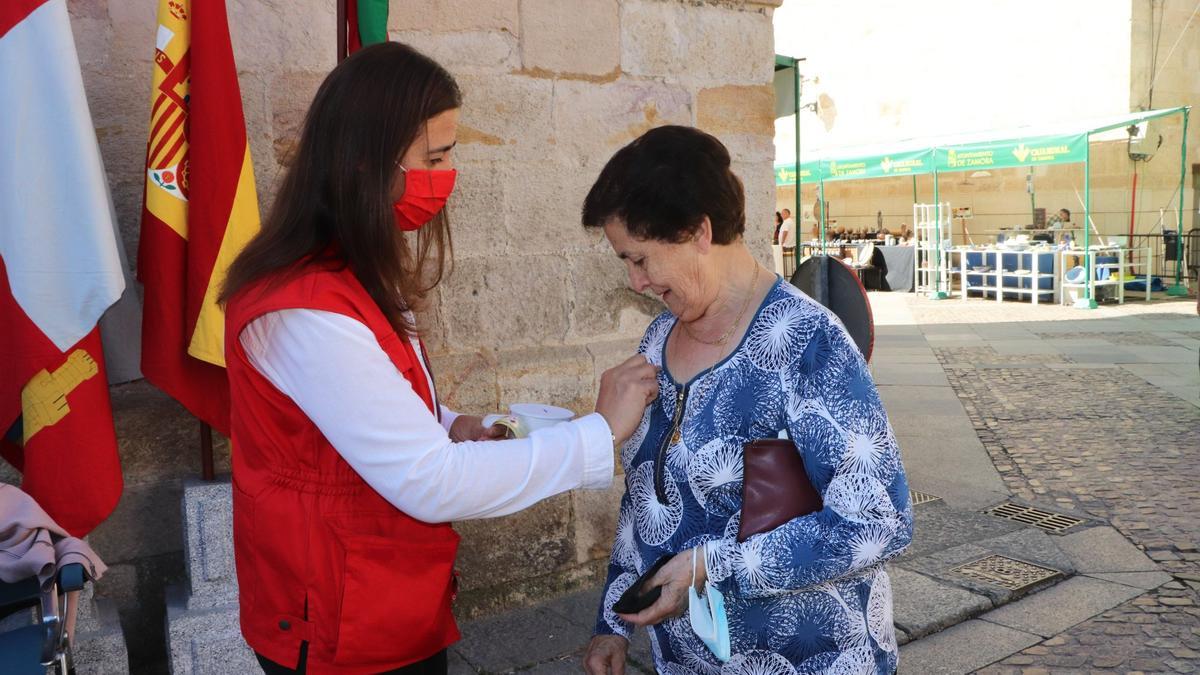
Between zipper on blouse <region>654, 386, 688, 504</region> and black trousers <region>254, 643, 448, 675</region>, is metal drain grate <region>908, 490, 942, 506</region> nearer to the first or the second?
zipper on blouse <region>654, 386, 688, 504</region>

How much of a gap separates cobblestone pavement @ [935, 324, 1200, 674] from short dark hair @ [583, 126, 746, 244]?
2613 millimetres

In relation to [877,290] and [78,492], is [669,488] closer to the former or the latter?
[78,492]

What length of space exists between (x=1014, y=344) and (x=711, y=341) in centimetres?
1127

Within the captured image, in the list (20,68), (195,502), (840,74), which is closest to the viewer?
(20,68)

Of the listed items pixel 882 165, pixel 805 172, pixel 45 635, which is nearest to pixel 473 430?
pixel 45 635

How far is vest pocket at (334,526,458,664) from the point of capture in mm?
1610

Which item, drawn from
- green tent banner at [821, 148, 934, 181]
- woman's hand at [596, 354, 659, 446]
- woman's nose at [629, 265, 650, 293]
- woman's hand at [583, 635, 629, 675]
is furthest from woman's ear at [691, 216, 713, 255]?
green tent banner at [821, 148, 934, 181]

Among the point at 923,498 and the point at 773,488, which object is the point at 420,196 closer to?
the point at 773,488

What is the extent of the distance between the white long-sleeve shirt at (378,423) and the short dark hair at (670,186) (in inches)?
19.0

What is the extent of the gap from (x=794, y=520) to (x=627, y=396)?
1.27 ft

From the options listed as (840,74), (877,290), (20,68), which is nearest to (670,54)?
(20,68)

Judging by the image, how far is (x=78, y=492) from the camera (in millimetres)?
2768

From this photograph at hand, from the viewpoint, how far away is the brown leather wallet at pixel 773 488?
5.52ft

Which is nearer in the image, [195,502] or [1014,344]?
[195,502]
